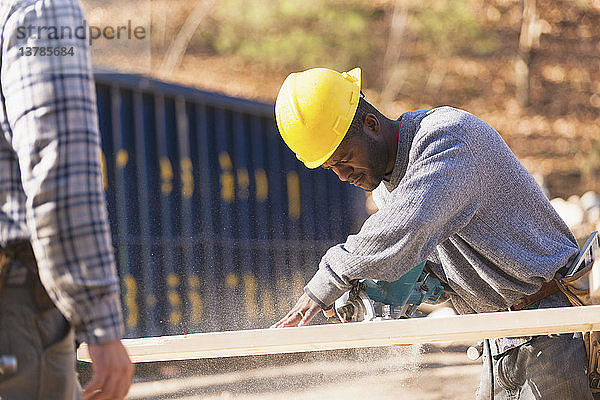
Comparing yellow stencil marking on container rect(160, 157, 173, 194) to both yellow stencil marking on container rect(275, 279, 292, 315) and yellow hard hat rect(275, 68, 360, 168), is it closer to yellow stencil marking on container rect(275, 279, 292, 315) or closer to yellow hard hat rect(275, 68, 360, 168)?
yellow stencil marking on container rect(275, 279, 292, 315)

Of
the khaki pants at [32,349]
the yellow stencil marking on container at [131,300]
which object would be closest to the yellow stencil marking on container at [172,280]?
the yellow stencil marking on container at [131,300]

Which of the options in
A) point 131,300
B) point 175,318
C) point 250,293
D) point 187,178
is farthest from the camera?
point 250,293

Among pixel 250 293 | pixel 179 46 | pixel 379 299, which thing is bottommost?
pixel 250 293

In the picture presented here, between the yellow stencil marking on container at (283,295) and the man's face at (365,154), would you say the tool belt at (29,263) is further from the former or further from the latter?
the yellow stencil marking on container at (283,295)

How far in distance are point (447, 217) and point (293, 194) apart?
7546 millimetres

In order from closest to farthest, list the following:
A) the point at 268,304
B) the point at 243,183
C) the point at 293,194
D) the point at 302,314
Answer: the point at 302,314 → the point at 243,183 → the point at 268,304 → the point at 293,194

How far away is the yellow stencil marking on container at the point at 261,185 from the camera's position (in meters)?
10.1

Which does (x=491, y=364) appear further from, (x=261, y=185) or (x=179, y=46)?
(x=179, y=46)

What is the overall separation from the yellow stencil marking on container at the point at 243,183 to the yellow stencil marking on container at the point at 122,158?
1.53 m

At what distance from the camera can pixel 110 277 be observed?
1648mm

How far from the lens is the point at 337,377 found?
16.4 feet

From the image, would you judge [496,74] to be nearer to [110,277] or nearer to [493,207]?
[493,207]

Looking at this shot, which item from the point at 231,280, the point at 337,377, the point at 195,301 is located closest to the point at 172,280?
the point at 195,301

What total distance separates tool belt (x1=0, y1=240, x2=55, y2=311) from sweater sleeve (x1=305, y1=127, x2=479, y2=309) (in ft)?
4.81
